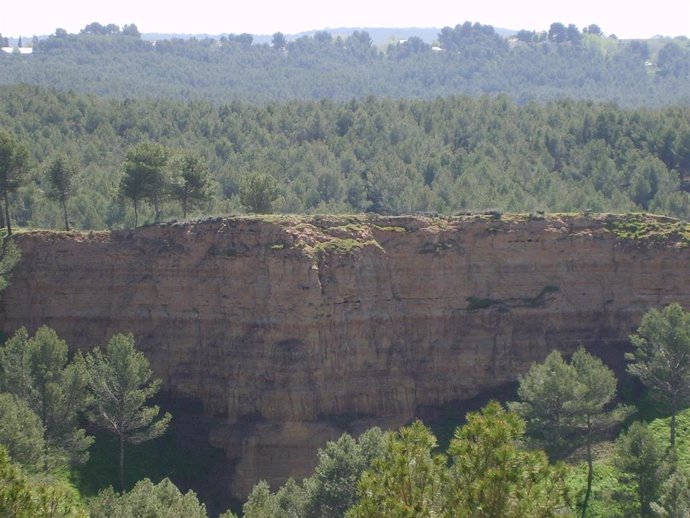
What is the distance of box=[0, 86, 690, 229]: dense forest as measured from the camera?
8144 centimetres

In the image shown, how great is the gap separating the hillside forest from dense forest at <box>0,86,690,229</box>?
0.86 feet

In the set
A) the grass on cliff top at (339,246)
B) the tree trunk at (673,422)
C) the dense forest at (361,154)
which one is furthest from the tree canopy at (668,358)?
the dense forest at (361,154)

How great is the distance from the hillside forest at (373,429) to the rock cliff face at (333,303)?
2.12 m

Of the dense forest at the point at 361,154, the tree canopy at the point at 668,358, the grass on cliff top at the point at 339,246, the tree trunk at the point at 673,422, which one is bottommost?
the tree trunk at the point at 673,422

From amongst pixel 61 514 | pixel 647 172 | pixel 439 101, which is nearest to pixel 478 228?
pixel 647 172

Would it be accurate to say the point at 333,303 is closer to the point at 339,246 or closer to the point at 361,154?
→ the point at 339,246

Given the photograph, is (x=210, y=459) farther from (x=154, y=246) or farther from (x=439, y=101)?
(x=439, y=101)

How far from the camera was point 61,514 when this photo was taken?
1260 inches

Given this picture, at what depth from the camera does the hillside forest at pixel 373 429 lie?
95.0 feet

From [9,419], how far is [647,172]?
5736 centimetres

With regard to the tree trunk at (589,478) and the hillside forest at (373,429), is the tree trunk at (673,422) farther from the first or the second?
the tree trunk at (589,478)

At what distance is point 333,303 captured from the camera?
63.4 meters

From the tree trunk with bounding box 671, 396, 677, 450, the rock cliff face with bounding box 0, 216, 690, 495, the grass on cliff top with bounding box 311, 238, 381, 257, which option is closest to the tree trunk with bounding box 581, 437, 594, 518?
the tree trunk with bounding box 671, 396, 677, 450

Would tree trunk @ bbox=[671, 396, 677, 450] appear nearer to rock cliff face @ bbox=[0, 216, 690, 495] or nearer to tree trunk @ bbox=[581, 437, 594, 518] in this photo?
tree trunk @ bbox=[581, 437, 594, 518]
